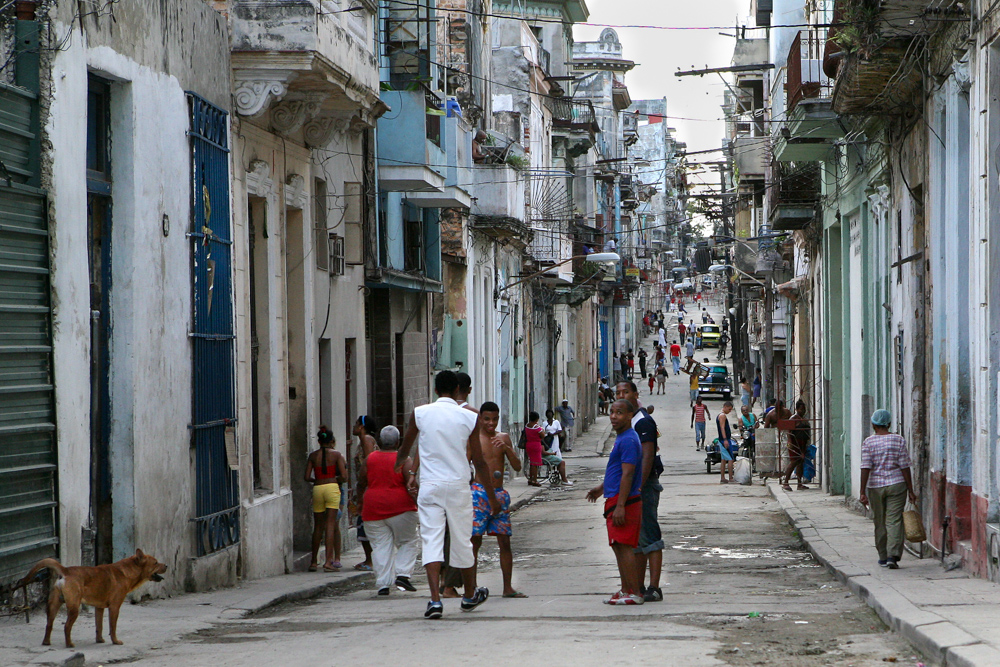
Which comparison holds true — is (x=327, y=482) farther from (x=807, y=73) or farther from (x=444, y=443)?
(x=807, y=73)

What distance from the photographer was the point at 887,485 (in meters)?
13.2

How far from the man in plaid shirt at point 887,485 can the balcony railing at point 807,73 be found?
21.9ft

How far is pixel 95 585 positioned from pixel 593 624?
10.6 ft

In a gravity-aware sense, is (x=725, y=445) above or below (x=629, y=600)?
below

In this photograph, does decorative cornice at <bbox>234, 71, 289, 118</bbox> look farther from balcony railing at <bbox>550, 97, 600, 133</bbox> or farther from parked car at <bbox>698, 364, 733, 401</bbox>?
parked car at <bbox>698, 364, 733, 401</bbox>

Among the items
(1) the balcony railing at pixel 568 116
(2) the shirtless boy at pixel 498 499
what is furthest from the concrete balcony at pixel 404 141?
(1) the balcony railing at pixel 568 116

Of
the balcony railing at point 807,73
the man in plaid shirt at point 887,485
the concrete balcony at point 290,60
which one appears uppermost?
the balcony railing at point 807,73

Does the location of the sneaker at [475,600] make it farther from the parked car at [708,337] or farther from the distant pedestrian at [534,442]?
the parked car at [708,337]

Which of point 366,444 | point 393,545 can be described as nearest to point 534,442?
point 366,444

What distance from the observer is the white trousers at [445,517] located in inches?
384

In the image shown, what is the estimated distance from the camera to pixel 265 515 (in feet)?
47.1

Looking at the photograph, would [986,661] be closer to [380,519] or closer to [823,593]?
[823,593]

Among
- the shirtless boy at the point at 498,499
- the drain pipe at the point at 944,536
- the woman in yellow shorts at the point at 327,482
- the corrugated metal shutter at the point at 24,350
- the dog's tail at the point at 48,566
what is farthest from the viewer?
the woman in yellow shorts at the point at 327,482

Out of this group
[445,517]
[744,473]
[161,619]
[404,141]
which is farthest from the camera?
[744,473]
